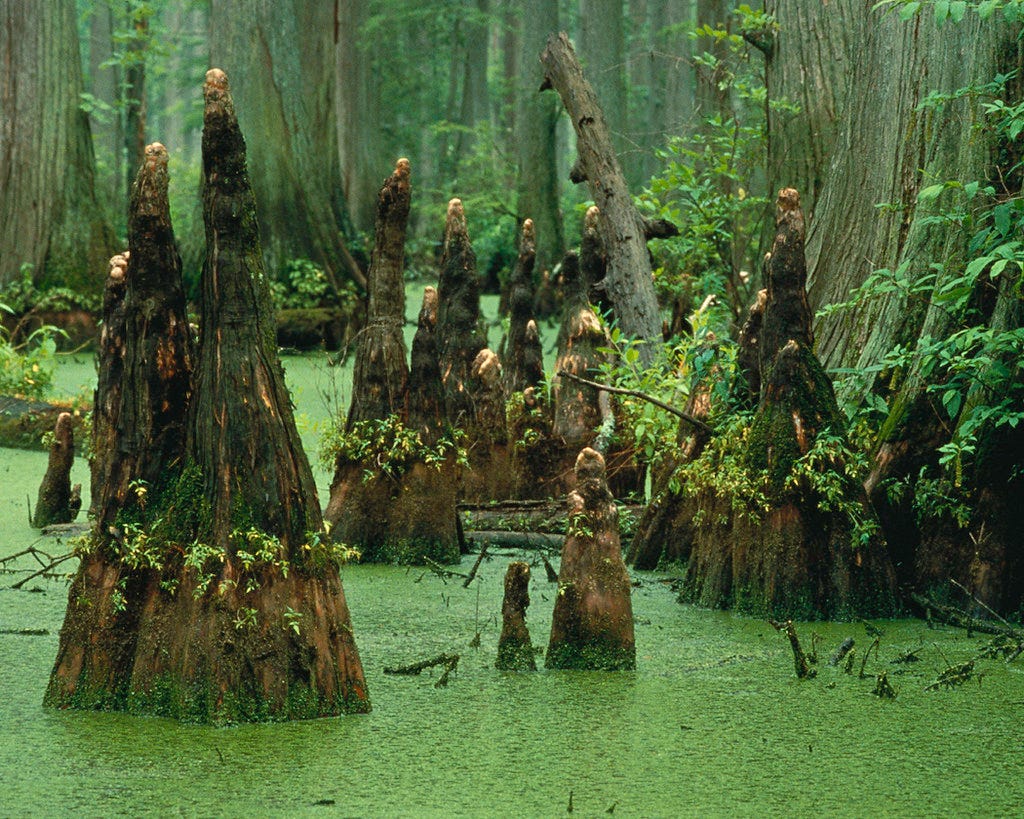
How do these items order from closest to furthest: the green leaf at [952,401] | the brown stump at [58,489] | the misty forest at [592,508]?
the misty forest at [592,508]
the green leaf at [952,401]
the brown stump at [58,489]

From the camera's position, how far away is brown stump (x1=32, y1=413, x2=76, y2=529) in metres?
6.80

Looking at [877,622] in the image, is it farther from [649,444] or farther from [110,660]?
[110,660]

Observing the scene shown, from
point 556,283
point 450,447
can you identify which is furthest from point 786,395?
point 556,283

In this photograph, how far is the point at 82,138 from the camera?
43.7ft

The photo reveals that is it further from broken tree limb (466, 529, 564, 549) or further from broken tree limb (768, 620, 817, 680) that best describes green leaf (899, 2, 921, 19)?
broken tree limb (466, 529, 564, 549)

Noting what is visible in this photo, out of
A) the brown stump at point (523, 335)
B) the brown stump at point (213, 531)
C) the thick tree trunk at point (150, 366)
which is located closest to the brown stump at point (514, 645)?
the brown stump at point (213, 531)

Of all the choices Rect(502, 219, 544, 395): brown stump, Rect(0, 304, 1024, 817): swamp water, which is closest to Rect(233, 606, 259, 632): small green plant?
Rect(0, 304, 1024, 817): swamp water

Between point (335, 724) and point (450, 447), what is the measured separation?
280 cm

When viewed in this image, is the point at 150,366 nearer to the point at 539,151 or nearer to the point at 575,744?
the point at 575,744

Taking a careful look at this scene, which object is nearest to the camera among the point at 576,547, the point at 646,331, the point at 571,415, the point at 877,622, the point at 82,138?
the point at 576,547

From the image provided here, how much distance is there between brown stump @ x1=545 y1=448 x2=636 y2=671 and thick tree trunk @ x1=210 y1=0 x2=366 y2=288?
30.6 feet

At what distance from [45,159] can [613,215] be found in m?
6.84

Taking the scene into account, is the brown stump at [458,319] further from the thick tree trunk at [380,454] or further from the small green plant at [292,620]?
the small green plant at [292,620]

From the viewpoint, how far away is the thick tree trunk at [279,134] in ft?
44.3
